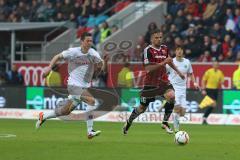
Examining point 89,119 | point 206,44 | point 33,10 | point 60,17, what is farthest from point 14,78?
point 89,119

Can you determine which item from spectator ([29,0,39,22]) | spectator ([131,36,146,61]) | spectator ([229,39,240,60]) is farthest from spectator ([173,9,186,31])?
spectator ([29,0,39,22])

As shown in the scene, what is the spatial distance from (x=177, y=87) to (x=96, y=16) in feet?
49.4

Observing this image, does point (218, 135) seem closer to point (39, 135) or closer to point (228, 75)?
point (39, 135)

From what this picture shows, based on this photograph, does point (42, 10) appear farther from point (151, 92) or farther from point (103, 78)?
point (151, 92)

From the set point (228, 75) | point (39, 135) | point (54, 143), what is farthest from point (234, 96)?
point (54, 143)

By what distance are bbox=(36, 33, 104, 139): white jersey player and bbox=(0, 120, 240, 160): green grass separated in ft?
2.29

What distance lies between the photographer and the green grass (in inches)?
551

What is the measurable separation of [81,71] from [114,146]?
319cm

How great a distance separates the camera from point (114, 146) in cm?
1605

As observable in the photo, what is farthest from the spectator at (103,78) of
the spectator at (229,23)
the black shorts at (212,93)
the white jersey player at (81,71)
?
the white jersey player at (81,71)

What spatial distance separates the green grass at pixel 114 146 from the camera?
13984 millimetres

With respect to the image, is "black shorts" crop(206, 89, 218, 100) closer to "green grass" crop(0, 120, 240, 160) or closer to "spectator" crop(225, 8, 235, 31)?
"spectator" crop(225, 8, 235, 31)

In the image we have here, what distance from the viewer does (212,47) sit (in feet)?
101

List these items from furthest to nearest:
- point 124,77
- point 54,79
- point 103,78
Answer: point 103,78 < point 54,79 < point 124,77
